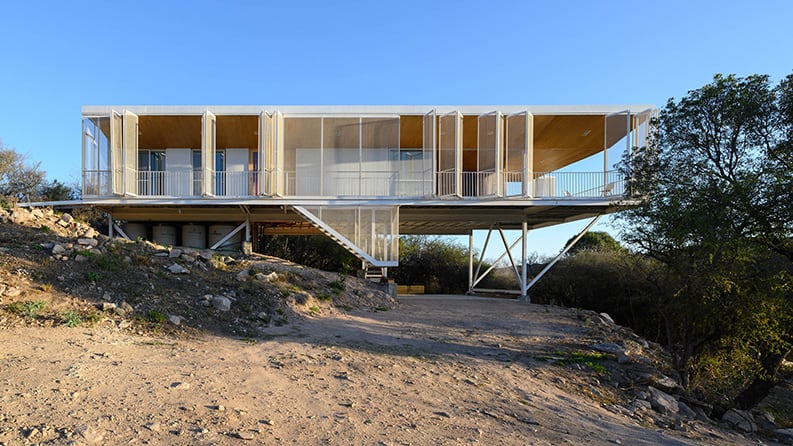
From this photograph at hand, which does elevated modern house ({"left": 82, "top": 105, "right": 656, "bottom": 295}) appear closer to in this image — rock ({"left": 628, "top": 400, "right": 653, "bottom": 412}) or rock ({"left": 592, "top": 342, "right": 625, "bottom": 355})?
rock ({"left": 592, "top": 342, "right": 625, "bottom": 355})

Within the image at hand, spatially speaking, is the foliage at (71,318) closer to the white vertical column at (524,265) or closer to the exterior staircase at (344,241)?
the exterior staircase at (344,241)

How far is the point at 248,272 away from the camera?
10.6m

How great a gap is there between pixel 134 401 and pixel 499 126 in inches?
516

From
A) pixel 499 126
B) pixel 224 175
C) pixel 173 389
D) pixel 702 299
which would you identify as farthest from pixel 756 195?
pixel 224 175

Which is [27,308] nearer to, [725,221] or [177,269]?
[177,269]

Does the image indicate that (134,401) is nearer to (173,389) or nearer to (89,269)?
(173,389)

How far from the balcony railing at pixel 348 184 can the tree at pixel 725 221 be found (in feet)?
14.4

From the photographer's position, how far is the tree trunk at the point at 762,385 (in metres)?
9.70

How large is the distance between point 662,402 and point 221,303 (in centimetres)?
708

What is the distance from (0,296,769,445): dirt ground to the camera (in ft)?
12.3

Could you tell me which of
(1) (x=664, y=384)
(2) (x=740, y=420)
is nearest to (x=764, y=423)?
(2) (x=740, y=420)

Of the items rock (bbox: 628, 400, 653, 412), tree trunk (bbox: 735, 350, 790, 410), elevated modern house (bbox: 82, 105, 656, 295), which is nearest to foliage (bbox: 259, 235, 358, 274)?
elevated modern house (bbox: 82, 105, 656, 295)

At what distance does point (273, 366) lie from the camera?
19.0ft

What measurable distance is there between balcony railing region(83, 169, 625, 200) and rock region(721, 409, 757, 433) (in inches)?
339
